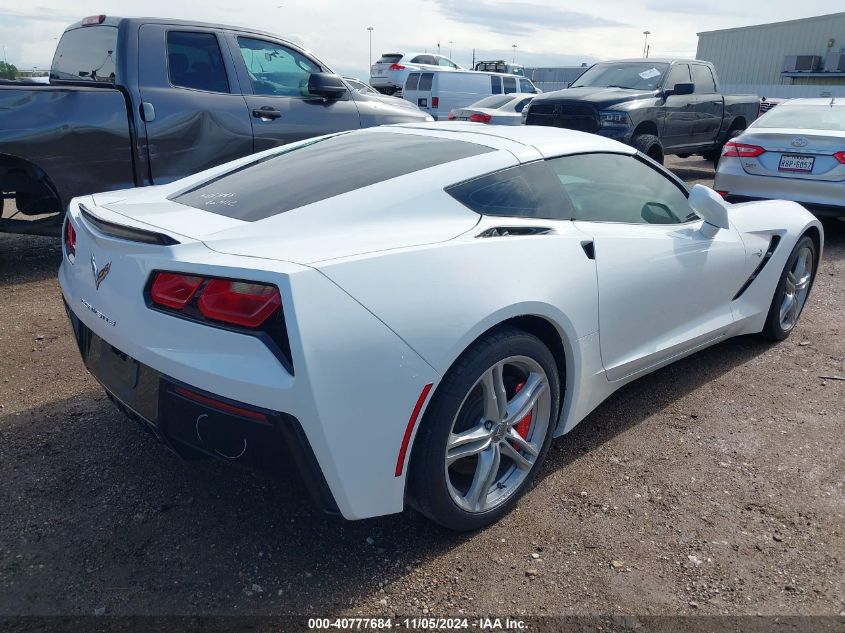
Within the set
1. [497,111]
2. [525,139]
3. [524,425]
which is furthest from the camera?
[497,111]

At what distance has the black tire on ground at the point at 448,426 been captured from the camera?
2.28m

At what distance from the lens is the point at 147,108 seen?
5582 millimetres

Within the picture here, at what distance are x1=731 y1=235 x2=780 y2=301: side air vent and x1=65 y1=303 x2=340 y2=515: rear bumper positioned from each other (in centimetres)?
284

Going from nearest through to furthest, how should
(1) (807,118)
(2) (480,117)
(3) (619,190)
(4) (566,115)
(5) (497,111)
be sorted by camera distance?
(3) (619,190) < (1) (807,118) < (4) (566,115) < (2) (480,117) < (5) (497,111)

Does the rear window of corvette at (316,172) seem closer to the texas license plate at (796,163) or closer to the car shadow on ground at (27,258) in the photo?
the car shadow on ground at (27,258)

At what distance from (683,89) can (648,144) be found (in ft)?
4.70

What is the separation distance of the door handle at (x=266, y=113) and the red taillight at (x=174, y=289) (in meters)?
4.41

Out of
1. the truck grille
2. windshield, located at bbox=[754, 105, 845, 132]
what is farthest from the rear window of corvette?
the truck grille

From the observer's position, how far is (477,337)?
92.9 inches

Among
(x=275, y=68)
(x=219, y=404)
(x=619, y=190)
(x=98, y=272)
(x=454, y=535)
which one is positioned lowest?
(x=454, y=535)

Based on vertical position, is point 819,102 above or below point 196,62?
below

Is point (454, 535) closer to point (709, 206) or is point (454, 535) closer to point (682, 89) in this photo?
point (709, 206)

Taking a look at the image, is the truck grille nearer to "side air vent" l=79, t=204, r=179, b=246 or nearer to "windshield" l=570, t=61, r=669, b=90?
"windshield" l=570, t=61, r=669, b=90

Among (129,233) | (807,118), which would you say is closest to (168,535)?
(129,233)
